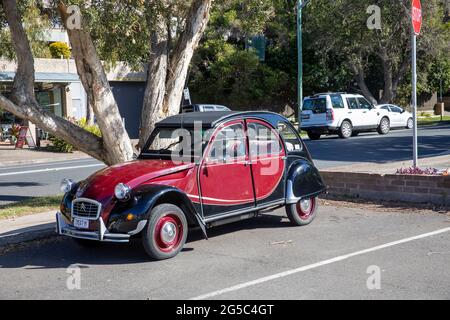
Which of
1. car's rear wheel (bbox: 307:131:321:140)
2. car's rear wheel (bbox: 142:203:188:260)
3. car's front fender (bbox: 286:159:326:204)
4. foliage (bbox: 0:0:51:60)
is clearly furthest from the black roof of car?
car's rear wheel (bbox: 307:131:321:140)

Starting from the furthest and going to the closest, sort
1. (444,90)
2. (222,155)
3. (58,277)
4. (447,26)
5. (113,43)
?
(444,90), (447,26), (113,43), (222,155), (58,277)

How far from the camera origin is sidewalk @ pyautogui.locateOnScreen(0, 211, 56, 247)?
28.3 ft

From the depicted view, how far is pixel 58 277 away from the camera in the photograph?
6.66 m

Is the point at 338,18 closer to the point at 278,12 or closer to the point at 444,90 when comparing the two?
the point at 278,12

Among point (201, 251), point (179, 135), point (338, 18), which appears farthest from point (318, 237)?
point (338, 18)

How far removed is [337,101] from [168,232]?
19.5m

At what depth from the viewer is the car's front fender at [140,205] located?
698 cm

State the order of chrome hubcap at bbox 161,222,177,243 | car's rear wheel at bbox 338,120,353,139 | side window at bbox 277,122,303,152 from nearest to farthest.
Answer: chrome hubcap at bbox 161,222,177,243 < side window at bbox 277,122,303,152 < car's rear wheel at bbox 338,120,353,139

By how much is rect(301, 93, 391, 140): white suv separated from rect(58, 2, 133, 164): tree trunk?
49.7 feet

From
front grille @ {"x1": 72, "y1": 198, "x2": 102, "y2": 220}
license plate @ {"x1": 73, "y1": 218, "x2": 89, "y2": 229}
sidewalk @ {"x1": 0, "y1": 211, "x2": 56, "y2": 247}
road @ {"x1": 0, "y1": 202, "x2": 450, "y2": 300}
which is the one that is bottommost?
road @ {"x1": 0, "y1": 202, "x2": 450, "y2": 300}

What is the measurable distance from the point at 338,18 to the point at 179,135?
2726 cm

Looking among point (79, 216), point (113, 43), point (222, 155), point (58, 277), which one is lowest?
point (58, 277)

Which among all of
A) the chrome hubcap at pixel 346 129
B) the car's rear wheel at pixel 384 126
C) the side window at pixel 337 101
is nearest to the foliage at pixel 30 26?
the side window at pixel 337 101

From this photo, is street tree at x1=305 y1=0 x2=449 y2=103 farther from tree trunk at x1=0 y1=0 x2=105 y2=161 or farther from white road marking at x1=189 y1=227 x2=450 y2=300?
white road marking at x1=189 y1=227 x2=450 y2=300
